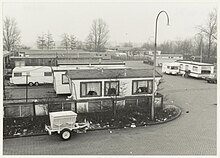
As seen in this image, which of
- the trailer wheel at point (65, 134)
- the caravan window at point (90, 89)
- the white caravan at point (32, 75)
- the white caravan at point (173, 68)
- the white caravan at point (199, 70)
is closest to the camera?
the trailer wheel at point (65, 134)

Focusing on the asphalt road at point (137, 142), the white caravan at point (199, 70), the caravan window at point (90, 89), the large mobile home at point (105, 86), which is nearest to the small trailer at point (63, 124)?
the asphalt road at point (137, 142)

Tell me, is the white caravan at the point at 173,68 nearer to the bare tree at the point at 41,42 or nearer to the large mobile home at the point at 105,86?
the large mobile home at the point at 105,86

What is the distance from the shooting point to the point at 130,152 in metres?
12.1

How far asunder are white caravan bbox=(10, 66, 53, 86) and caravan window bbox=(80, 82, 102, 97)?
11.1 metres

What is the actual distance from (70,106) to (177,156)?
26.0ft

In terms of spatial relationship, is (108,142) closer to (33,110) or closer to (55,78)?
(33,110)

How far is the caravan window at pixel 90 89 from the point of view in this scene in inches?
709

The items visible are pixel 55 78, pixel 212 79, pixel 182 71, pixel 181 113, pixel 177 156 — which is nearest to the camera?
pixel 177 156

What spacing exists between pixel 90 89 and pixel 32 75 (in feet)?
39.7

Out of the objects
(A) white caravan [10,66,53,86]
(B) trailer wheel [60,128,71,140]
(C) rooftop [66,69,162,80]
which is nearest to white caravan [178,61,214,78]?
(C) rooftop [66,69,162,80]

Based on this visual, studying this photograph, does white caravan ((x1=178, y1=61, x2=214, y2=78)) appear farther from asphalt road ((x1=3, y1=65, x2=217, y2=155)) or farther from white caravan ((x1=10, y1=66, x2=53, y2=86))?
white caravan ((x1=10, y1=66, x2=53, y2=86))

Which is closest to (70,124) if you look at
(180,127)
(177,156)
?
(177,156)

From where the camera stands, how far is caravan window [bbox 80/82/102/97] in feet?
59.1

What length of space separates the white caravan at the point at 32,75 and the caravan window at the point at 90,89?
36.3ft
